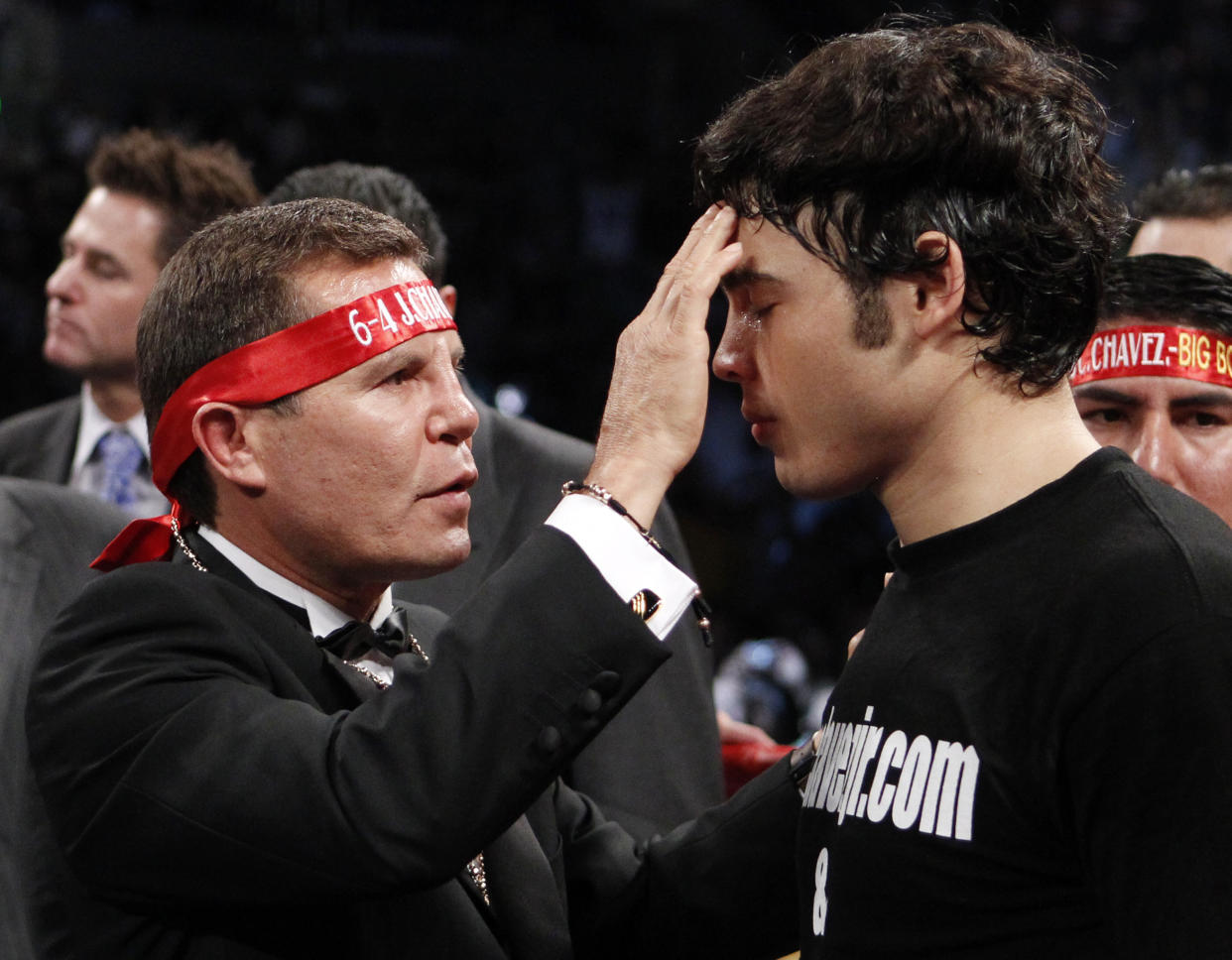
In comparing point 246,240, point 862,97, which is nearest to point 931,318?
point 862,97

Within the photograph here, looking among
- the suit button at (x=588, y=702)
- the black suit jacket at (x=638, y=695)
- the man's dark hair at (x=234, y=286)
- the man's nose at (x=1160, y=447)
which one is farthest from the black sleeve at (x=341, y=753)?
the black suit jacket at (x=638, y=695)

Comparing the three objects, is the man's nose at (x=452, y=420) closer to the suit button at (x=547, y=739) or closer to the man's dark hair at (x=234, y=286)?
the man's dark hair at (x=234, y=286)

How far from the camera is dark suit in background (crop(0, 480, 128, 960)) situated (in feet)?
5.34

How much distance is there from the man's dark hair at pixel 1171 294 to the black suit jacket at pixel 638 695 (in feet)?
A: 2.67

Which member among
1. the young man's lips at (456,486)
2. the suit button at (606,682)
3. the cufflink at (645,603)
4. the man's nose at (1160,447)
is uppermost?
the man's nose at (1160,447)

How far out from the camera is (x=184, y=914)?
150 cm

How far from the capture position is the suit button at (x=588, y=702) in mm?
1369

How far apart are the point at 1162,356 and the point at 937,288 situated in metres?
0.75

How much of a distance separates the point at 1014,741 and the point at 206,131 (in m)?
9.38

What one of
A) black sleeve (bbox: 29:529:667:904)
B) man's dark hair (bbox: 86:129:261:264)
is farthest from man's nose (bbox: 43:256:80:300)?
black sleeve (bbox: 29:529:667:904)

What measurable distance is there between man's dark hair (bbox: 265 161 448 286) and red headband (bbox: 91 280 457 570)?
126cm

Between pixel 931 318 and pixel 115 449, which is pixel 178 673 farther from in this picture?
pixel 115 449

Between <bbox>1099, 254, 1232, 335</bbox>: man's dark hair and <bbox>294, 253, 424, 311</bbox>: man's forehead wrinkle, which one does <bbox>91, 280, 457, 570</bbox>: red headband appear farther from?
<bbox>1099, 254, 1232, 335</bbox>: man's dark hair

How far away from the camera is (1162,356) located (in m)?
2.06
